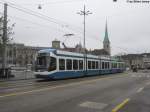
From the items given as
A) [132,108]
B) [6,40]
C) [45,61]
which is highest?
[6,40]

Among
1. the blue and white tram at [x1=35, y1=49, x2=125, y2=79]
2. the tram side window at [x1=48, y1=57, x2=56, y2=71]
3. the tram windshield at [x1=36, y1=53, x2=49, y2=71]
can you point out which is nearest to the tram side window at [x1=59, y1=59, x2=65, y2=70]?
the blue and white tram at [x1=35, y1=49, x2=125, y2=79]

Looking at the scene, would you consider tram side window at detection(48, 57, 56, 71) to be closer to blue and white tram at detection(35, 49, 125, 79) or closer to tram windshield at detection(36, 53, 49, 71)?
blue and white tram at detection(35, 49, 125, 79)

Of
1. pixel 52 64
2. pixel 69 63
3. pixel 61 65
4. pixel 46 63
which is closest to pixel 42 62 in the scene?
pixel 46 63

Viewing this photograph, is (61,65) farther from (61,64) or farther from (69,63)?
(69,63)

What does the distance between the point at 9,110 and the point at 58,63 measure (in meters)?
20.2

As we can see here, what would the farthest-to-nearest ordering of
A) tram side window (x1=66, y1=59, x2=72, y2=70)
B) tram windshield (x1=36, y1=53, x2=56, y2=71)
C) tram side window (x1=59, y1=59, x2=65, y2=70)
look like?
tram side window (x1=66, y1=59, x2=72, y2=70) → tram side window (x1=59, y1=59, x2=65, y2=70) → tram windshield (x1=36, y1=53, x2=56, y2=71)

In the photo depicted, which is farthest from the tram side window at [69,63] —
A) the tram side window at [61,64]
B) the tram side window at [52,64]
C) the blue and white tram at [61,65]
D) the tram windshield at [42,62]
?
the tram windshield at [42,62]

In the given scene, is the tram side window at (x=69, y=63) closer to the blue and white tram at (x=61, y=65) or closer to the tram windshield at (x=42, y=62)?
the blue and white tram at (x=61, y=65)

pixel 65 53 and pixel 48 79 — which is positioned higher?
pixel 65 53

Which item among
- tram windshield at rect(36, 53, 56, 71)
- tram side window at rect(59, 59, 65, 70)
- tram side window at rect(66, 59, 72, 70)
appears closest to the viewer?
tram windshield at rect(36, 53, 56, 71)

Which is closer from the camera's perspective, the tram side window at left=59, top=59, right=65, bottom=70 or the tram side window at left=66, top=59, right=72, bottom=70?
the tram side window at left=59, top=59, right=65, bottom=70

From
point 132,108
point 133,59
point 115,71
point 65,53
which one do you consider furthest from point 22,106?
point 133,59

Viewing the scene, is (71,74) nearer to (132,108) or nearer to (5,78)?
(5,78)

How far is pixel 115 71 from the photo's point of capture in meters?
57.6
